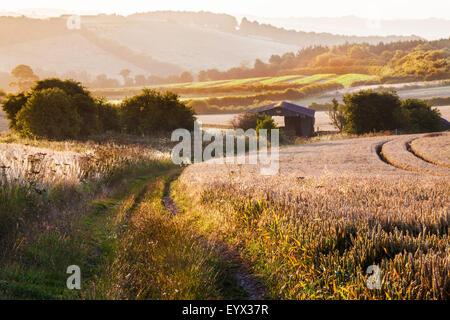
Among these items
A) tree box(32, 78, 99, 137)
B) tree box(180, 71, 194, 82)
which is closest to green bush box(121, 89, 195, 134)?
tree box(32, 78, 99, 137)

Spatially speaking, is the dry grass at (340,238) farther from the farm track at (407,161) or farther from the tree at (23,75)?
the tree at (23,75)

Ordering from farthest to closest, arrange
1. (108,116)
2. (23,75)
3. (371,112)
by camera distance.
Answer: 1. (23,75)
2. (371,112)
3. (108,116)

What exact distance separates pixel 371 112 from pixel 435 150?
72.1ft

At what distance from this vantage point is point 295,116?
5131 cm

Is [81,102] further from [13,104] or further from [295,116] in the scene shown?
[295,116]

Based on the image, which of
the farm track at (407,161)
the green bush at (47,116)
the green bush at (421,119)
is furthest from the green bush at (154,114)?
the green bush at (421,119)

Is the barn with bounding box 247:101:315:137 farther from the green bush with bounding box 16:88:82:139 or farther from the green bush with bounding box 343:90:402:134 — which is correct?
the green bush with bounding box 16:88:82:139

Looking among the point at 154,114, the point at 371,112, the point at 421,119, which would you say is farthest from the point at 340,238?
the point at 421,119

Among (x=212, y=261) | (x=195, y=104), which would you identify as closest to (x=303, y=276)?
(x=212, y=261)

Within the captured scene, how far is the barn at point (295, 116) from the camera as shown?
50844 mm

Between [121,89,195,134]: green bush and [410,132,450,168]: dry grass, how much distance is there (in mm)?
23325

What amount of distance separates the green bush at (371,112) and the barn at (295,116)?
6.22 metres
